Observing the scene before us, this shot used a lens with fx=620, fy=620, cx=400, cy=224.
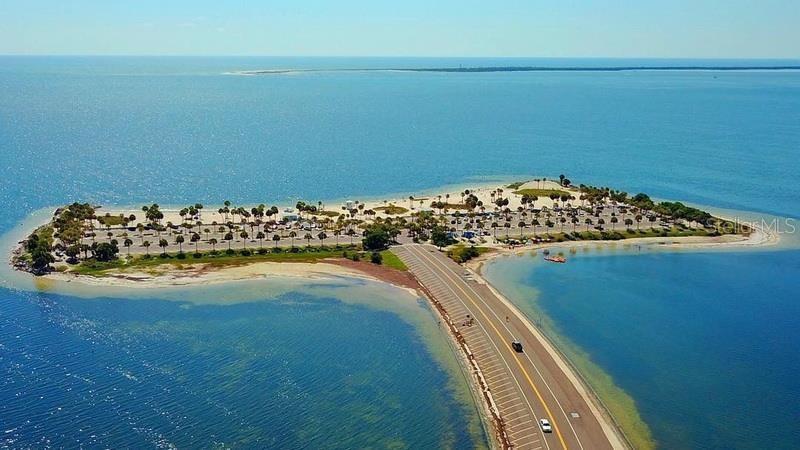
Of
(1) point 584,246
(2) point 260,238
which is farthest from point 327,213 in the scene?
(1) point 584,246

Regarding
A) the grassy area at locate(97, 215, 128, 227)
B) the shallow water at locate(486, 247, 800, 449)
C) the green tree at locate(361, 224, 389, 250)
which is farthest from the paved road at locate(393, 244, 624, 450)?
the grassy area at locate(97, 215, 128, 227)

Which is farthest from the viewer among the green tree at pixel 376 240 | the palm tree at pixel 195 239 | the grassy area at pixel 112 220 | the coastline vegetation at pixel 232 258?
the grassy area at pixel 112 220

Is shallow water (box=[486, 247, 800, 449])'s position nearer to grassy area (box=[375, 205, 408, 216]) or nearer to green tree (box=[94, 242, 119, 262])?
grassy area (box=[375, 205, 408, 216])

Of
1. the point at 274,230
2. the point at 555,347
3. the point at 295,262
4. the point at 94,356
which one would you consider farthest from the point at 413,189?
the point at 94,356

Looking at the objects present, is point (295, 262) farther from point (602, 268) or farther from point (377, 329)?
point (602, 268)

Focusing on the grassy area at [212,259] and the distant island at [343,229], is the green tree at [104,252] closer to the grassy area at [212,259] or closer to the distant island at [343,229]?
the distant island at [343,229]

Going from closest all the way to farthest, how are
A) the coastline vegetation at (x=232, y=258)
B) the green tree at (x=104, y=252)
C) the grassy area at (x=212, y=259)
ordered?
the grassy area at (x=212, y=259), the coastline vegetation at (x=232, y=258), the green tree at (x=104, y=252)

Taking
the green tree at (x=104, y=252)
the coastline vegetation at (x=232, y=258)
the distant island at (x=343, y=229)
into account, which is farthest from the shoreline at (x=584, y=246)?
the green tree at (x=104, y=252)
